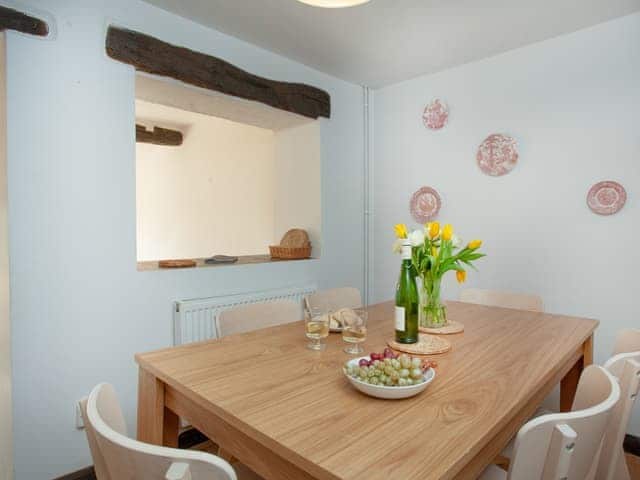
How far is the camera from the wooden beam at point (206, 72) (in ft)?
6.25

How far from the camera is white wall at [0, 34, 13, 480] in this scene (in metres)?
1.61

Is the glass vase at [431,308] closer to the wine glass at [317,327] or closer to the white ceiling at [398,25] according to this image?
the wine glass at [317,327]

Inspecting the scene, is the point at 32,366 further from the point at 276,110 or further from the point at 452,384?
the point at 276,110

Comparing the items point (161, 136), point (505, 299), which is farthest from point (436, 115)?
point (161, 136)

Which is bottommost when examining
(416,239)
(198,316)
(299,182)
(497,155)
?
(198,316)

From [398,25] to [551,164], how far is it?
1204 mm

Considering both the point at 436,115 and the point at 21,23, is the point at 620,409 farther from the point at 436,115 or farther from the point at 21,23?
the point at 21,23

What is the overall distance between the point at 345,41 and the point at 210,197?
249 centimetres

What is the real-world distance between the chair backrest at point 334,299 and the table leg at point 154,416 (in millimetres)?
870

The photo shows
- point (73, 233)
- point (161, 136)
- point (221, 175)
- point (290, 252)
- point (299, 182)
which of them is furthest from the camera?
point (161, 136)

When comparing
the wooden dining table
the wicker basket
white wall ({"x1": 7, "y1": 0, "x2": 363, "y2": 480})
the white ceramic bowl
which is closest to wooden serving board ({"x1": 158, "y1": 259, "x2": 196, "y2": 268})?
white wall ({"x1": 7, "y1": 0, "x2": 363, "y2": 480})

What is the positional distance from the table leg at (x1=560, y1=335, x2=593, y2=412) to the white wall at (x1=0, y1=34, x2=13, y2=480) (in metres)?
2.26

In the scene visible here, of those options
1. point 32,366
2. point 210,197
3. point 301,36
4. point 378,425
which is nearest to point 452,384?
point 378,425

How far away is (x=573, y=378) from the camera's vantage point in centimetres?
167
